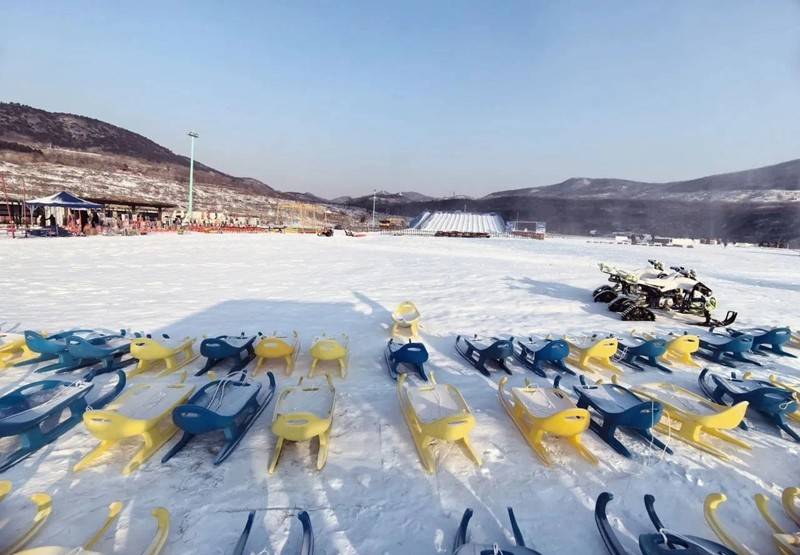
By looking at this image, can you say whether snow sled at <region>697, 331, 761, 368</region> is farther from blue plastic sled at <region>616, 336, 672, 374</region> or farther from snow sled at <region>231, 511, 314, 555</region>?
snow sled at <region>231, 511, 314, 555</region>

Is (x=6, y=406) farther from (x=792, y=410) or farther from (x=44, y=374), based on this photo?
(x=792, y=410)

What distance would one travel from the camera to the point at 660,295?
9281 millimetres

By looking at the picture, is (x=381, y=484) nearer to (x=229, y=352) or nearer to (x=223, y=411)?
(x=223, y=411)

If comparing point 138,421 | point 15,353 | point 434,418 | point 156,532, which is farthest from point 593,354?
point 15,353

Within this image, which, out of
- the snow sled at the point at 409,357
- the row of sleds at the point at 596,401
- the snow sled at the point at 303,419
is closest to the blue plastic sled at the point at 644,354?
the row of sleds at the point at 596,401

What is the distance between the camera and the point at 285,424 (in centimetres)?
331

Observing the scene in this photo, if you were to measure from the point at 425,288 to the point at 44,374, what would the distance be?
28.5 ft

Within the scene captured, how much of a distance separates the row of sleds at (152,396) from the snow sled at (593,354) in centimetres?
367

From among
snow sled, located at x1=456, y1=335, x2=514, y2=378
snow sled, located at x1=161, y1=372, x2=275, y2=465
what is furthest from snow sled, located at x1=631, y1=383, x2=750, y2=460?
snow sled, located at x1=161, y1=372, x2=275, y2=465

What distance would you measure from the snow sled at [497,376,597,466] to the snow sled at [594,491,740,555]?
2.25ft

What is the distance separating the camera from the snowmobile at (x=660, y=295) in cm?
867

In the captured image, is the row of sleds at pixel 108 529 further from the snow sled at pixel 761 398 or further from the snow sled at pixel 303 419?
the snow sled at pixel 761 398

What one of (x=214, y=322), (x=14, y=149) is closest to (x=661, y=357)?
(x=214, y=322)

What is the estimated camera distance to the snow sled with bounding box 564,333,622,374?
18.3 feet
